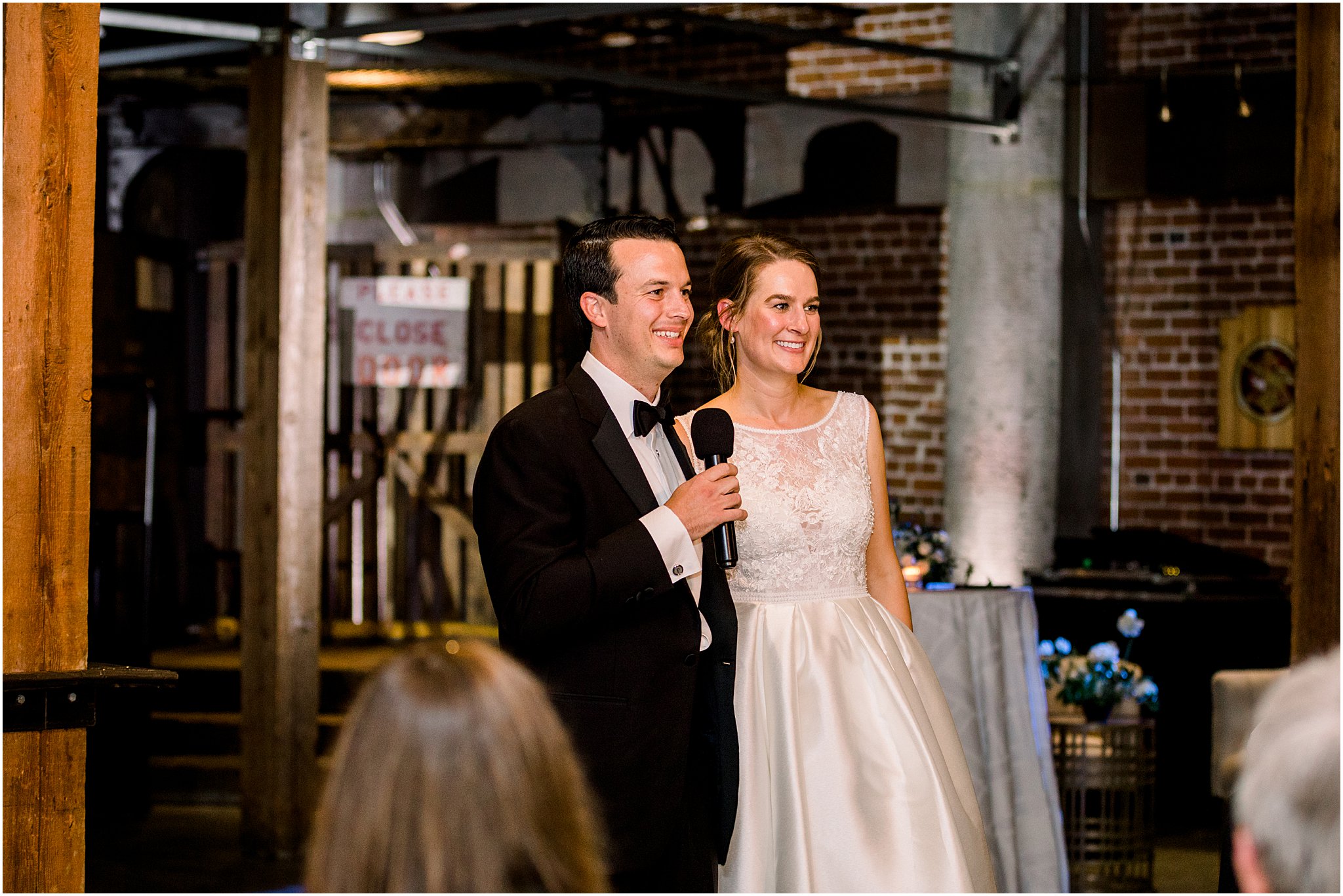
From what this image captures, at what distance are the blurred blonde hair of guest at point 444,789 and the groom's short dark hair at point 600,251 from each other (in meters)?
1.34

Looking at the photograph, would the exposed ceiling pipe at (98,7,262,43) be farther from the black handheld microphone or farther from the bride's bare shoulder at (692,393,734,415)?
the black handheld microphone

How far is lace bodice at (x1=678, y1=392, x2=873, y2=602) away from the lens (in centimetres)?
282

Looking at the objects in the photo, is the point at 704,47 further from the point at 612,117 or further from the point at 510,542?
the point at 510,542

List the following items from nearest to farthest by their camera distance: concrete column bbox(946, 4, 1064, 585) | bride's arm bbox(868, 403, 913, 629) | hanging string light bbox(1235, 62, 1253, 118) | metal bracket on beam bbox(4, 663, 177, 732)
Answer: metal bracket on beam bbox(4, 663, 177, 732), bride's arm bbox(868, 403, 913, 629), hanging string light bbox(1235, 62, 1253, 118), concrete column bbox(946, 4, 1064, 585)

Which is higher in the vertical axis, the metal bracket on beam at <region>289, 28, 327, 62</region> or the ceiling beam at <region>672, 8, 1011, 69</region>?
the ceiling beam at <region>672, 8, 1011, 69</region>

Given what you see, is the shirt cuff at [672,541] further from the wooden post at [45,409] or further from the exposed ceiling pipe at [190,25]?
the exposed ceiling pipe at [190,25]

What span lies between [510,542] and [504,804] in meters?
1.12

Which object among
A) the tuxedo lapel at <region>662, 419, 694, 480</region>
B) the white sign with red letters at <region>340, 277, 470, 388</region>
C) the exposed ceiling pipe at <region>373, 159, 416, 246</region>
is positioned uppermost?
the exposed ceiling pipe at <region>373, 159, 416, 246</region>

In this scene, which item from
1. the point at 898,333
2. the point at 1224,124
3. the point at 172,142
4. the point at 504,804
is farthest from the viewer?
the point at 172,142

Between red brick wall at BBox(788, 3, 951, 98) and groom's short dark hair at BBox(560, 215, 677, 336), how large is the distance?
5.18 metres

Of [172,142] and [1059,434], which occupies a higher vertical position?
[172,142]

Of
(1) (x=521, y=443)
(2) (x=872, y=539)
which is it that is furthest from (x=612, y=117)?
(1) (x=521, y=443)

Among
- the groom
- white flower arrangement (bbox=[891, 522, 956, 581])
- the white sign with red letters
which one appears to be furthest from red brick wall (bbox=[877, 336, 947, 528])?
the groom

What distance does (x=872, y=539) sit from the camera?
294 cm
